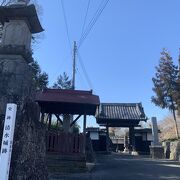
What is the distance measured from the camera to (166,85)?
26.5 metres

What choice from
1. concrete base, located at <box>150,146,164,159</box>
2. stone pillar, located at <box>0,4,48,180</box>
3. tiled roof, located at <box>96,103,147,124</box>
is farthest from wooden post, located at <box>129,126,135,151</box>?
stone pillar, located at <box>0,4,48,180</box>

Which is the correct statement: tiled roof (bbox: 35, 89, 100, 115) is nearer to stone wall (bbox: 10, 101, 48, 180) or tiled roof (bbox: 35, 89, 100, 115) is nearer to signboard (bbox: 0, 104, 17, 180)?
stone wall (bbox: 10, 101, 48, 180)

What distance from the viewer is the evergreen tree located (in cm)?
2614

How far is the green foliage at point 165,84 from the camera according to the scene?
85.8ft

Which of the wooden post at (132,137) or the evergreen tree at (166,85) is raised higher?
the evergreen tree at (166,85)

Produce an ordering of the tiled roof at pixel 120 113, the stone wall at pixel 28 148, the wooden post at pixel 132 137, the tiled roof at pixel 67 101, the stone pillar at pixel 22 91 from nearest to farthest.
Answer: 1. the stone wall at pixel 28 148
2. the stone pillar at pixel 22 91
3. the tiled roof at pixel 67 101
4. the wooden post at pixel 132 137
5. the tiled roof at pixel 120 113

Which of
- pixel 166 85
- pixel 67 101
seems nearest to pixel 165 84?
pixel 166 85


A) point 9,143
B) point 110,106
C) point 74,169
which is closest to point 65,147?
point 74,169

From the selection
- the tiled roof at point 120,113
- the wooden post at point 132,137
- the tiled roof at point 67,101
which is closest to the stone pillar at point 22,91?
the tiled roof at point 67,101

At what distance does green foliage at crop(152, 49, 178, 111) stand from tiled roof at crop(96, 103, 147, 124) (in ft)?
7.70

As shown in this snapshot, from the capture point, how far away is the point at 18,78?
7.36 m

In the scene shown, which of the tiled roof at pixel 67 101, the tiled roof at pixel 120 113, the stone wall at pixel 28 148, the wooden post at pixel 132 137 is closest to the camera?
the stone wall at pixel 28 148

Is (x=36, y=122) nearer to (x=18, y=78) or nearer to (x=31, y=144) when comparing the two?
(x=31, y=144)

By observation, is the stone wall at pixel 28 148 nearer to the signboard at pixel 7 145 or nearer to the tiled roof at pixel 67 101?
the signboard at pixel 7 145
